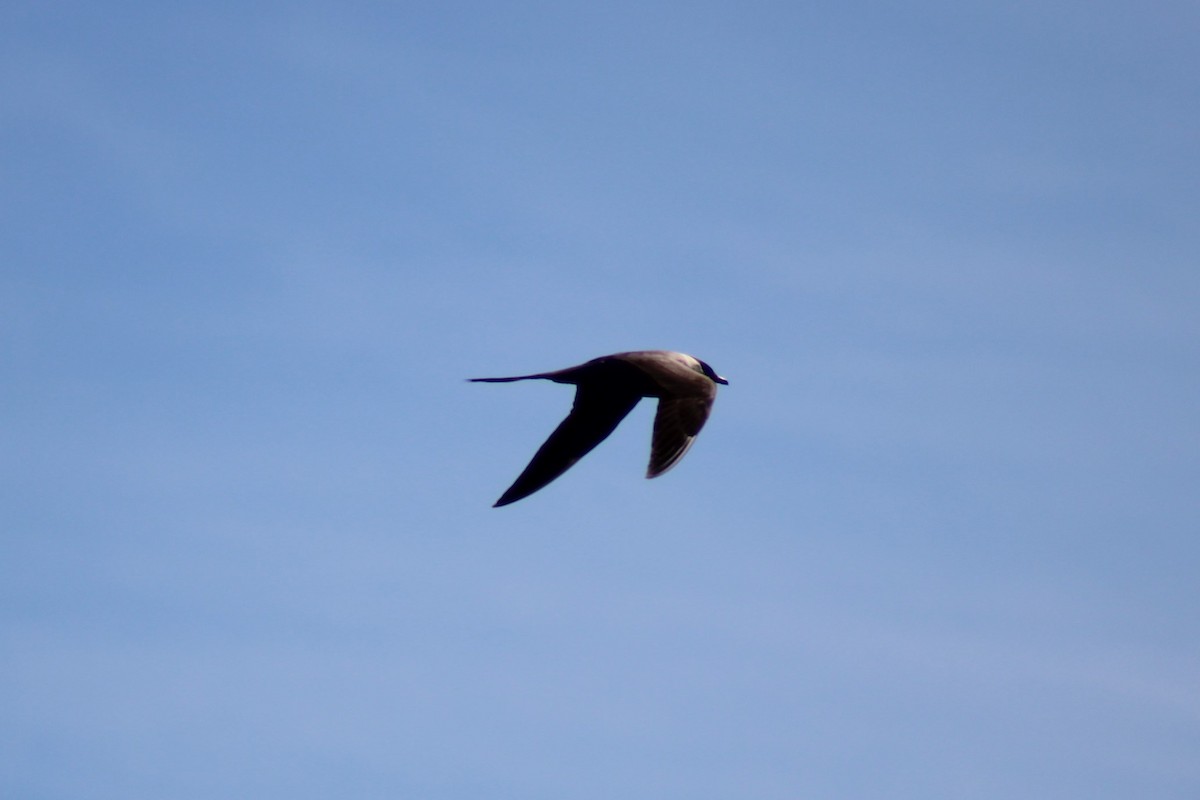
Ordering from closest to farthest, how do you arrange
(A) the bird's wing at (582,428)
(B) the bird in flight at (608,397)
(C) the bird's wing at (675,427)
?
1. (C) the bird's wing at (675,427)
2. (B) the bird in flight at (608,397)
3. (A) the bird's wing at (582,428)

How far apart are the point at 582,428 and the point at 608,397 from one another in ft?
A: 1.71

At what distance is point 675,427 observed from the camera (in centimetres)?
1628

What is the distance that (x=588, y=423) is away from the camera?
18062mm

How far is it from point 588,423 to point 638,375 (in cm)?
93

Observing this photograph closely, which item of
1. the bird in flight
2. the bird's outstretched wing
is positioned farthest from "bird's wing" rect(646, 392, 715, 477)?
the bird's outstretched wing

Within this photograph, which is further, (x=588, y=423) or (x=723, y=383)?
(x=723, y=383)

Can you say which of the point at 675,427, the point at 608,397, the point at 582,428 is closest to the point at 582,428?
the point at 582,428

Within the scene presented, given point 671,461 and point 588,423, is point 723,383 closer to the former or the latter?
point 588,423

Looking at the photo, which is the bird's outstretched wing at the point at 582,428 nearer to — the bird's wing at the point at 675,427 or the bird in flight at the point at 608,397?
the bird in flight at the point at 608,397

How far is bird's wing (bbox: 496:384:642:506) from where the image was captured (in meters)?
17.6

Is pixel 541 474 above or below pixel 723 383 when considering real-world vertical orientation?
below

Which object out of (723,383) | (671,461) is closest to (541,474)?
(671,461)

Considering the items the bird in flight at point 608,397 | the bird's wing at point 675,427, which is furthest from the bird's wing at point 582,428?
the bird's wing at point 675,427

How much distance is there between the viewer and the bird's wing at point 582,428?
17.6m
